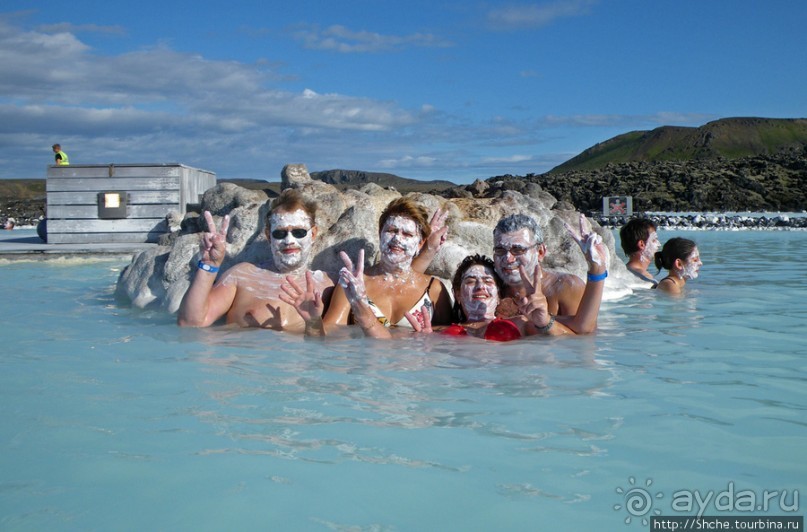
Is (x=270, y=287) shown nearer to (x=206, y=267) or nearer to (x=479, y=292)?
(x=206, y=267)

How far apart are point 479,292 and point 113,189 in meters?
12.2

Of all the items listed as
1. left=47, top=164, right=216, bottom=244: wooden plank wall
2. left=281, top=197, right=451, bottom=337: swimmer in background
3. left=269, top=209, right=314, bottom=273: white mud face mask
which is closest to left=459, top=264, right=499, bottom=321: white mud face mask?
left=281, top=197, right=451, bottom=337: swimmer in background

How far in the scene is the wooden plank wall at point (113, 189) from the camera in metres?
15.4

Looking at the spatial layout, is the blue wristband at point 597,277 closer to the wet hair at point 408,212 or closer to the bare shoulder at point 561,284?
the bare shoulder at point 561,284

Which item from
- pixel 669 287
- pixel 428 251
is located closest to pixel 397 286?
pixel 428 251

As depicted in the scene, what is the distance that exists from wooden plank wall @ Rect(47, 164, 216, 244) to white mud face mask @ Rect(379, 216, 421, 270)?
10685mm

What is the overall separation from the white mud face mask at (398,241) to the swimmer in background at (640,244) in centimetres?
398

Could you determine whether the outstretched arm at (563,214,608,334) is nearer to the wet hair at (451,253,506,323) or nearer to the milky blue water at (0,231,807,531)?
the milky blue water at (0,231,807,531)

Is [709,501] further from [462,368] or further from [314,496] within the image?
[462,368]

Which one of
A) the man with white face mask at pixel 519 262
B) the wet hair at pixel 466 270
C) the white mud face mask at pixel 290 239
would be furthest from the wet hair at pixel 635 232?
the white mud face mask at pixel 290 239

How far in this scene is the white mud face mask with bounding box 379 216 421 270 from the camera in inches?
222

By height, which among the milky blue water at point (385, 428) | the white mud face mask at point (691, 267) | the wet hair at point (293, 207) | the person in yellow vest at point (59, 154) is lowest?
the milky blue water at point (385, 428)

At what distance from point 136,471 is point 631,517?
72.1 inches

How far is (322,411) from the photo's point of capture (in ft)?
11.8
